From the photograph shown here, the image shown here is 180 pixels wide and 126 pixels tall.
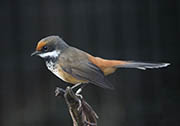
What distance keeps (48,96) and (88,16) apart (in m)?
0.83

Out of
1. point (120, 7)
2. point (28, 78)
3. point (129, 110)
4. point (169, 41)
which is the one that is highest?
point (120, 7)

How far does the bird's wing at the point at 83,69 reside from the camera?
2135 mm

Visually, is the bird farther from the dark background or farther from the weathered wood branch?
the dark background

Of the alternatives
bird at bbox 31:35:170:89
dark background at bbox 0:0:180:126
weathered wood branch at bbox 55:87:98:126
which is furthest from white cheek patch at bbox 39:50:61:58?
dark background at bbox 0:0:180:126

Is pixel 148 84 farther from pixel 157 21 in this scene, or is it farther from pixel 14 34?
pixel 14 34

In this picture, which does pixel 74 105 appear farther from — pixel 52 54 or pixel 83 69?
pixel 52 54

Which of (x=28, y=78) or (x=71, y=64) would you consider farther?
(x=28, y=78)

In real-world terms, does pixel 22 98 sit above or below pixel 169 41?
below

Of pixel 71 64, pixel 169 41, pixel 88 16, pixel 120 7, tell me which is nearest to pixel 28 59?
pixel 88 16

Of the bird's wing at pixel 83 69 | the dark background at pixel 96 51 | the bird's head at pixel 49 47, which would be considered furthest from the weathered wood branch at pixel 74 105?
the dark background at pixel 96 51

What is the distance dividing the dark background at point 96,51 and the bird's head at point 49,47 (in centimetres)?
208

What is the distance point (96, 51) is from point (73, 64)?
2.15 meters

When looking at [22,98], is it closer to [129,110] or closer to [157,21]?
[129,110]

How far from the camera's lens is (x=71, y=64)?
2221 millimetres
